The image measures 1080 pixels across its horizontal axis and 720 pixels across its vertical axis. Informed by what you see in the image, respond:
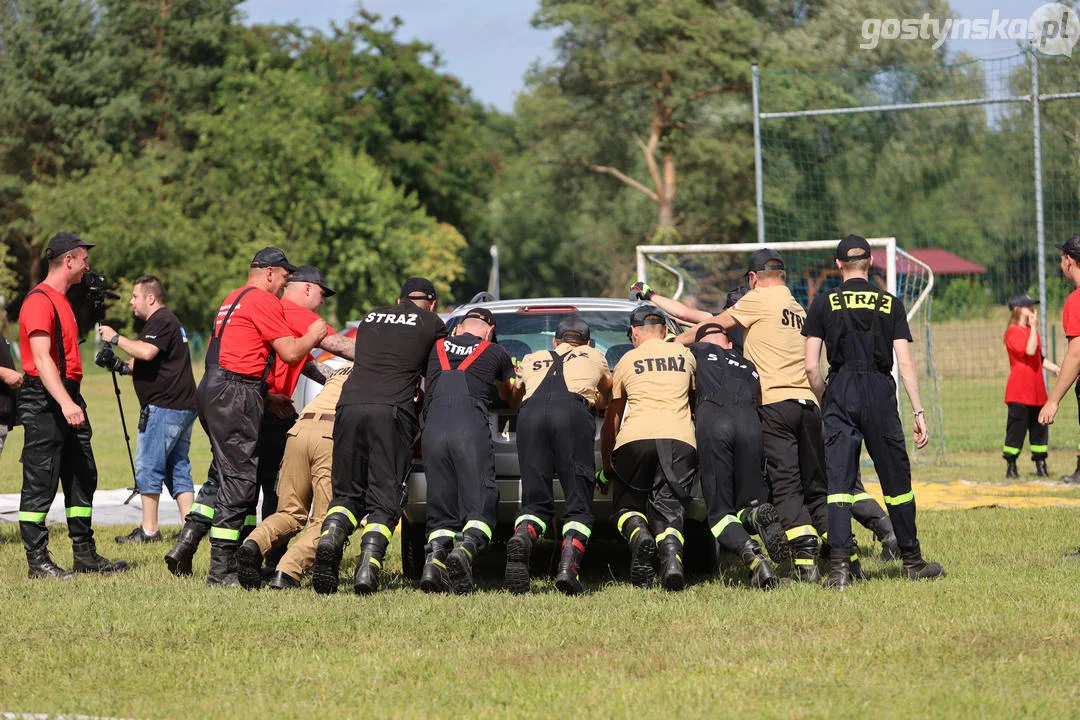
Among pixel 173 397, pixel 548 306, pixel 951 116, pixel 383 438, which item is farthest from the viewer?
pixel 951 116

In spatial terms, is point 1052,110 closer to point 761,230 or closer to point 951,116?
point 761,230

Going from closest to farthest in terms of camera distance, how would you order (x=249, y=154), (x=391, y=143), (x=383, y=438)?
1. (x=383, y=438)
2. (x=249, y=154)
3. (x=391, y=143)

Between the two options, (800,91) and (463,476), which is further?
(800,91)

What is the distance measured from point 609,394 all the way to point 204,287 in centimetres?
4416

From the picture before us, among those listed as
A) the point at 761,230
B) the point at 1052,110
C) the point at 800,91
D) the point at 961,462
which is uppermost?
the point at 800,91

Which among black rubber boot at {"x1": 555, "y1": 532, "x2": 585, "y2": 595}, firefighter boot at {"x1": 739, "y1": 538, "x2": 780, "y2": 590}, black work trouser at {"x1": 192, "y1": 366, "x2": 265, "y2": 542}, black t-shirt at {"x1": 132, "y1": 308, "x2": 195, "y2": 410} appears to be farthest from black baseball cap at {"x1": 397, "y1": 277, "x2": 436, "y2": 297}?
black t-shirt at {"x1": 132, "y1": 308, "x2": 195, "y2": 410}

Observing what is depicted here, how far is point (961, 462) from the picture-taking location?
15578 mm

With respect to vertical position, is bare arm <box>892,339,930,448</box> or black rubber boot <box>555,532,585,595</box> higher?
bare arm <box>892,339,930,448</box>

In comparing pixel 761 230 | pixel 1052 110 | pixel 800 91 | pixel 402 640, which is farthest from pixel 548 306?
pixel 800 91

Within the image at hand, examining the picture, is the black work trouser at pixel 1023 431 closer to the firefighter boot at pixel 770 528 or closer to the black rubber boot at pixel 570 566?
the firefighter boot at pixel 770 528

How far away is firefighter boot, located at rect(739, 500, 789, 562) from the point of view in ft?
25.6

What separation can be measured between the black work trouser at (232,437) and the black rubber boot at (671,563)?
2478 mm

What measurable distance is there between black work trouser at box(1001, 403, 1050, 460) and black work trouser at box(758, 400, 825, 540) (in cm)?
649

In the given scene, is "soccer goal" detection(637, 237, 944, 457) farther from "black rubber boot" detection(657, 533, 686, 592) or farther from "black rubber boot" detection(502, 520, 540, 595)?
"black rubber boot" detection(502, 520, 540, 595)
